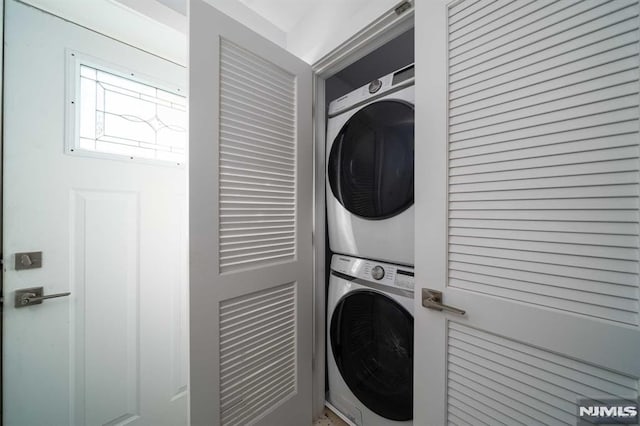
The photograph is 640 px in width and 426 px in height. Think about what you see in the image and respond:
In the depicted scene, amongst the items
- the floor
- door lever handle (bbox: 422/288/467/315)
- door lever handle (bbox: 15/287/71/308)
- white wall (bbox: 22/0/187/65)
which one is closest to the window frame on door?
white wall (bbox: 22/0/187/65)

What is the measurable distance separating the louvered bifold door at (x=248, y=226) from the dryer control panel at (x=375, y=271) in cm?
19

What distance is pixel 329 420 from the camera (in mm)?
1252

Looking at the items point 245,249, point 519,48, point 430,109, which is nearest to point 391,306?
point 245,249

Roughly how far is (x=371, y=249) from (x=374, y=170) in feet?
1.30

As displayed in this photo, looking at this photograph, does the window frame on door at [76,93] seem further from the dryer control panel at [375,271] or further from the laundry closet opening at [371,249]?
the dryer control panel at [375,271]

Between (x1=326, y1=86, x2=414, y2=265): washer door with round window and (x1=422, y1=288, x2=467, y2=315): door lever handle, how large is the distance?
0.62 feet

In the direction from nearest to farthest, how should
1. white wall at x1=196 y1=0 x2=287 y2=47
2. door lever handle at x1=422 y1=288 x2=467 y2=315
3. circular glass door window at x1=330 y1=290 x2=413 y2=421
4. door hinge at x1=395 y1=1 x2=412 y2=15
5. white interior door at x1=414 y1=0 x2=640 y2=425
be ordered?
white interior door at x1=414 y1=0 x2=640 y2=425, door lever handle at x1=422 y1=288 x2=467 y2=315, door hinge at x1=395 y1=1 x2=412 y2=15, circular glass door window at x1=330 y1=290 x2=413 y2=421, white wall at x1=196 y1=0 x2=287 y2=47

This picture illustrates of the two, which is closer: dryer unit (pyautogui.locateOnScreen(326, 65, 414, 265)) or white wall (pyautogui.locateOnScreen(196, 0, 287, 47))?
dryer unit (pyautogui.locateOnScreen(326, 65, 414, 265))

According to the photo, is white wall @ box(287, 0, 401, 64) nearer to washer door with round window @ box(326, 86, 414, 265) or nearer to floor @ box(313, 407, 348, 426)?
washer door with round window @ box(326, 86, 414, 265)

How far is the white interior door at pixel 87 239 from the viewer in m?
0.82

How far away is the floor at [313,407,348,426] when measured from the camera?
123cm

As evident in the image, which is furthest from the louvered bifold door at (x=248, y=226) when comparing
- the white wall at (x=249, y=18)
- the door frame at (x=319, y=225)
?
the white wall at (x=249, y=18)

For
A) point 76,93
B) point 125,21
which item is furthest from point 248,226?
point 125,21

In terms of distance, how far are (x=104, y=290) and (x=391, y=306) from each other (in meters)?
1.36
